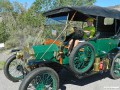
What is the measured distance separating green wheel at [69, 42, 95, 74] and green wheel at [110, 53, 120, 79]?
100 cm

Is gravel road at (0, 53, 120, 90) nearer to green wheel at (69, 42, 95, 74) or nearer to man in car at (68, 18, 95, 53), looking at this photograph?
green wheel at (69, 42, 95, 74)

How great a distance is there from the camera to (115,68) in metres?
7.48

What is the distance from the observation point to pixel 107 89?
6.53 m

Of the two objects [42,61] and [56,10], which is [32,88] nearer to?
[42,61]

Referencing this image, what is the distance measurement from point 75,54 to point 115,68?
6.55 feet

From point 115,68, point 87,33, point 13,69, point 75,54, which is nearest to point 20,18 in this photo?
point 13,69

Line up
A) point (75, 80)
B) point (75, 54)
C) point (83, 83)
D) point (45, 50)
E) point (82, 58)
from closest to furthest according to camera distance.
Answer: point (75, 54)
point (45, 50)
point (82, 58)
point (83, 83)
point (75, 80)

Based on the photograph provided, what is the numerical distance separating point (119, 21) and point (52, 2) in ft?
23.3

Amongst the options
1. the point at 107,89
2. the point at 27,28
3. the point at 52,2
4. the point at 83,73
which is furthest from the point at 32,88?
the point at 52,2

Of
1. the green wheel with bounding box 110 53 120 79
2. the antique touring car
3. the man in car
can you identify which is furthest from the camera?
the green wheel with bounding box 110 53 120 79

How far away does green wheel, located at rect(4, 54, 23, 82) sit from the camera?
688 cm

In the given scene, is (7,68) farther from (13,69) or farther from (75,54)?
(75,54)

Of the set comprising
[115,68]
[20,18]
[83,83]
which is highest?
[20,18]

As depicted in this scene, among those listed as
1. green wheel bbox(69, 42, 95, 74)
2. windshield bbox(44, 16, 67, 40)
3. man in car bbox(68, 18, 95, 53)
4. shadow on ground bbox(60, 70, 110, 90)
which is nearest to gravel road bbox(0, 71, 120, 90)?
shadow on ground bbox(60, 70, 110, 90)
